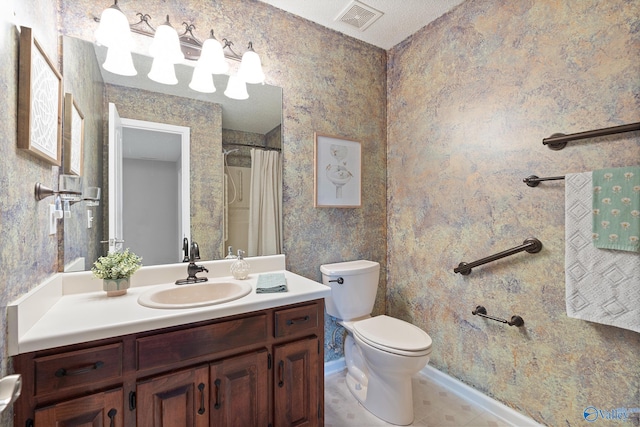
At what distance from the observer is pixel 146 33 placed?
154 centimetres

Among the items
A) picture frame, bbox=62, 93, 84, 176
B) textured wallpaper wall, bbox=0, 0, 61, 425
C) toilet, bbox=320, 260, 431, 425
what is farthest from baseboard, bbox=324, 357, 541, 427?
picture frame, bbox=62, 93, 84, 176

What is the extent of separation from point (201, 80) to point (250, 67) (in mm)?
297

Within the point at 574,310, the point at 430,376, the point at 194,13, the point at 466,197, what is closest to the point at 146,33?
the point at 194,13

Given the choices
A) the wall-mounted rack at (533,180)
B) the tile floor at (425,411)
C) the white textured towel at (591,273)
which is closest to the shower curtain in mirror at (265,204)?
the tile floor at (425,411)

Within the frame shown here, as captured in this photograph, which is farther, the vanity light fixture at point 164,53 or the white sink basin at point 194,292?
the vanity light fixture at point 164,53

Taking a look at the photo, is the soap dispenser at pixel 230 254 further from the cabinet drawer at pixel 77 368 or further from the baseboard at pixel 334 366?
the baseboard at pixel 334 366

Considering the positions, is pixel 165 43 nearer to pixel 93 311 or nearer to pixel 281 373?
pixel 93 311

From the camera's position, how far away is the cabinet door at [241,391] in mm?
1153

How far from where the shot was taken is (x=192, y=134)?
1.63m

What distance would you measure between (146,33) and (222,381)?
1.77 m

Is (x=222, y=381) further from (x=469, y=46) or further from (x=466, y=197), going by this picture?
(x=469, y=46)

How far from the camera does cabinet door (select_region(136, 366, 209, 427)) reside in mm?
1026

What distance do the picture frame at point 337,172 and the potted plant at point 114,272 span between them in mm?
1165

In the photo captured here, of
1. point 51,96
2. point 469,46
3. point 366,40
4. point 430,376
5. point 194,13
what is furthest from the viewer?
point 366,40
